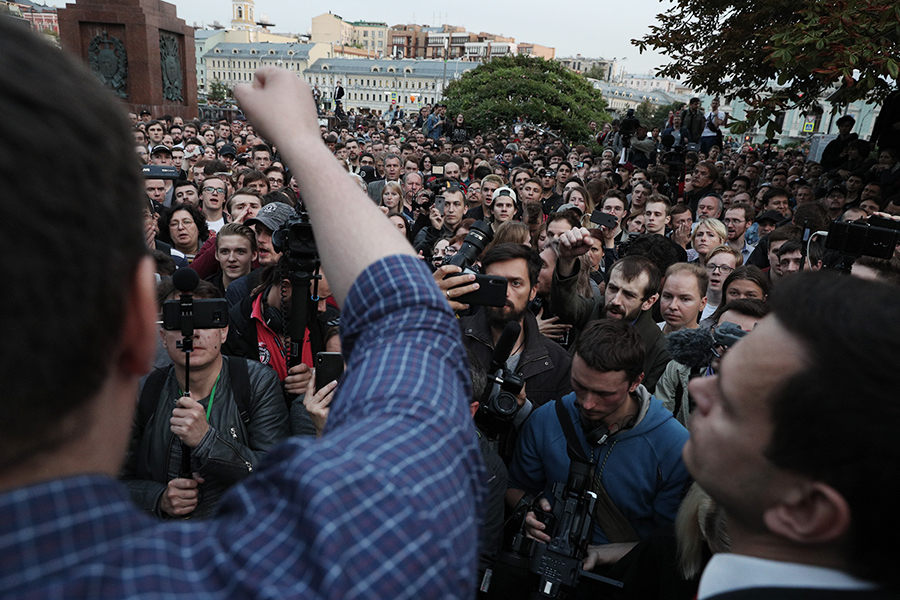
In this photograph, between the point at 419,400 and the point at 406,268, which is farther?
the point at 406,268

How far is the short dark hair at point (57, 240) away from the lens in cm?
53

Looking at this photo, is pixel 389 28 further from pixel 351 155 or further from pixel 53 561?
pixel 53 561

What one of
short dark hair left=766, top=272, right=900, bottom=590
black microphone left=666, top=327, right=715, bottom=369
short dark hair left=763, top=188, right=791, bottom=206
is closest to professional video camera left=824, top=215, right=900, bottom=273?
black microphone left=666, top=327, right=715, bottom=369

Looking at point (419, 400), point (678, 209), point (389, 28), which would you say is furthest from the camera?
point (389, 28)

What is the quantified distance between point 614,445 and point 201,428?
1875mm

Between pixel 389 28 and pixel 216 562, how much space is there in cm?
17633

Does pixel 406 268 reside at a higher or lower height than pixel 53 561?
higher

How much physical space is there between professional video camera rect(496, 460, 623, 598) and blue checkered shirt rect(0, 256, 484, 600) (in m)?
1.74

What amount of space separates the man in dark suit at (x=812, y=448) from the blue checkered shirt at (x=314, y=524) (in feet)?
1.63

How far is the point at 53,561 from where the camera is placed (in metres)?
0.56

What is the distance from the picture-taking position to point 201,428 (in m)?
2.61

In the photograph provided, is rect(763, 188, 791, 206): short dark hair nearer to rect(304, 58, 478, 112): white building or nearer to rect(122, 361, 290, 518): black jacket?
rect(122, 361, 290, 518): black jacket

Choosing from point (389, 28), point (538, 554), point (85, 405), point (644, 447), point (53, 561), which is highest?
point (389, 28)

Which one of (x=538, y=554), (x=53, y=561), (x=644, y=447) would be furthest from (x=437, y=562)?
(x=644, y=447)
